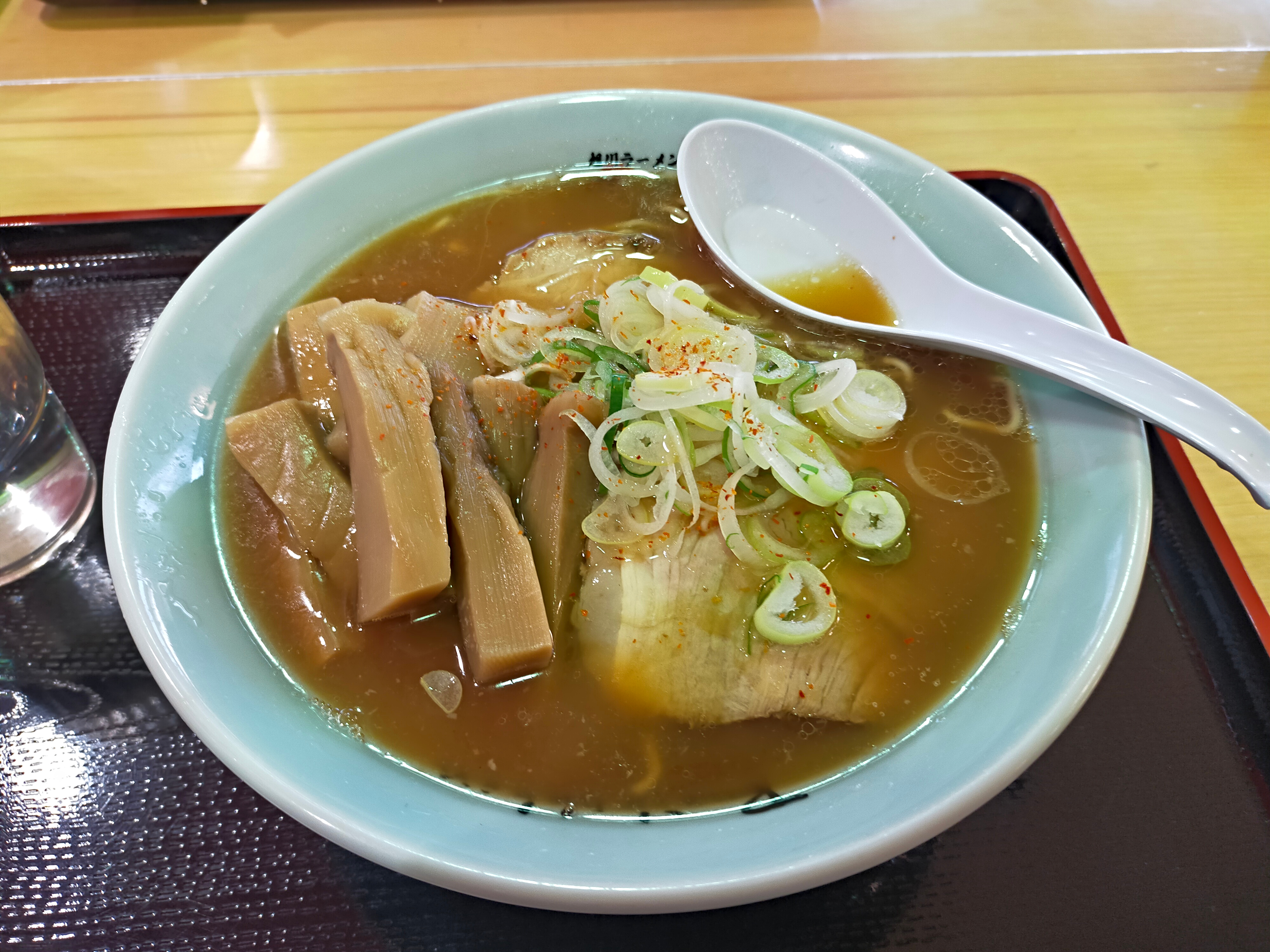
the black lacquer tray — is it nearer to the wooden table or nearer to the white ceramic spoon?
the white ceramic spoon

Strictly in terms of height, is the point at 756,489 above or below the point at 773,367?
below

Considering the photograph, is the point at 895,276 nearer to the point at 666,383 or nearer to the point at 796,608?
the point at 666,383

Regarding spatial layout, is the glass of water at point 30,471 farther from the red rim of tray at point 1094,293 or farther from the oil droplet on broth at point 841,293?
the oil droplet on broth at point 841,293

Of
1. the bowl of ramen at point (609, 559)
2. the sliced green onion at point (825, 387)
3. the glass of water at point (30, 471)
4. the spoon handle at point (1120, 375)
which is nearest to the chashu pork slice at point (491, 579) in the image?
the bowl of ramen at point (609, 559)

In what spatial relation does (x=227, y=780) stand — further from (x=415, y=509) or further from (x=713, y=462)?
(x=713, y=462)

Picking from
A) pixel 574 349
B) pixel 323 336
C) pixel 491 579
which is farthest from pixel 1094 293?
pixel 323 336

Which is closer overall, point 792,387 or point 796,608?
point 796,608

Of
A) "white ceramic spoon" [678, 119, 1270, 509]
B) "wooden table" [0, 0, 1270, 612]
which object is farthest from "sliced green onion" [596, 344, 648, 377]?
"wooden table" [0, 0, 1270, 612]
